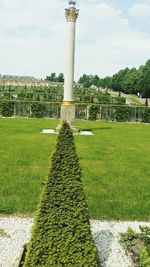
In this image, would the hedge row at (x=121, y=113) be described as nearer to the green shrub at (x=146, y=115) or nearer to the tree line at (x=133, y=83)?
the green shrub at (x=146, y=115)

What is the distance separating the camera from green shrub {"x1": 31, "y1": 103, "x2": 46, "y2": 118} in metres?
28.8

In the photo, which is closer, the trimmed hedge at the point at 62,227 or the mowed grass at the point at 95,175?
the trimmed hedge at the point at 62,227

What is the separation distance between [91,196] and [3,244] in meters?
2.74

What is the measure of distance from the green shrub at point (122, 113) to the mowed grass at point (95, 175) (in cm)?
1180

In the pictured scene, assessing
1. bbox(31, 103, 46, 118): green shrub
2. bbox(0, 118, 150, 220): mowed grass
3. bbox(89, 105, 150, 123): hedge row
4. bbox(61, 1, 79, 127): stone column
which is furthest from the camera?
bbox(31, 103, 46, 118): green shrub

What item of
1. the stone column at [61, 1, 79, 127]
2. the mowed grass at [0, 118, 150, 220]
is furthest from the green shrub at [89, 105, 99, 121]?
the mowed grass at [0, 118, 150, 220]

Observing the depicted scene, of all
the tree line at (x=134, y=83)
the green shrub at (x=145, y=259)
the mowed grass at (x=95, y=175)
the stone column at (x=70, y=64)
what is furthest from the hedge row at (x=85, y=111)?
the tree line at (x=134, y=83)

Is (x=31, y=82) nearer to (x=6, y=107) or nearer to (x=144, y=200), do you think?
(x=6, y=107)

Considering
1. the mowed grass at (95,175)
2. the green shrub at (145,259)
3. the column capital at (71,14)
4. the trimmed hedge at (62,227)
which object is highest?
the column capital at (71,14)

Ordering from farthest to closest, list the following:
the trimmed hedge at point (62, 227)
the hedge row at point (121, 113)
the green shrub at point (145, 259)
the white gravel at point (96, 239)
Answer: the hedge row at point (121, 113) → the white gravel at point (96, 239) → the green shrub at point (145, 259) → the trimmed hedge at point (62, 227)

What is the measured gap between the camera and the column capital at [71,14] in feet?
57.4

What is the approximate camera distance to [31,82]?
514 ft

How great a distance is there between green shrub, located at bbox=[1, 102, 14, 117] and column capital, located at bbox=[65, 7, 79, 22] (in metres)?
12.6

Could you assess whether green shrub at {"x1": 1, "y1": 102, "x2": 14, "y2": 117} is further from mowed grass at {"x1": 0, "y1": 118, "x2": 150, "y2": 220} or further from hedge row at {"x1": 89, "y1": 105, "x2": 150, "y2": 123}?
mowed grass at {"x1": 0, "y1": 118, "x2": 150, "y2": 220}
